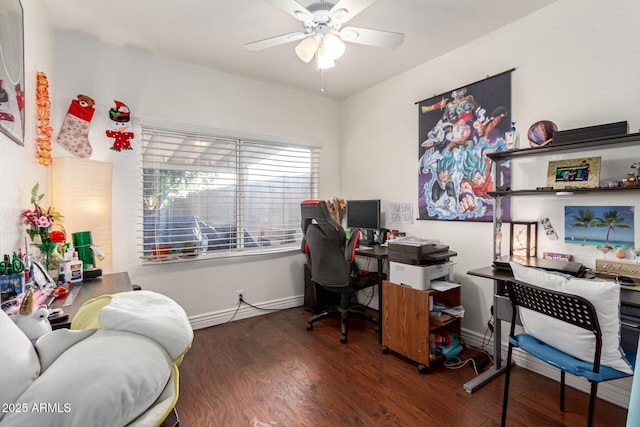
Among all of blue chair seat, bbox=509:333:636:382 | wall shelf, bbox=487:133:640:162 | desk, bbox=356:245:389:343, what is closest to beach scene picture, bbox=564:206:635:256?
wall shelf, bbox=487:133:640:162

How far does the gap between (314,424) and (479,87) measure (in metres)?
2.68

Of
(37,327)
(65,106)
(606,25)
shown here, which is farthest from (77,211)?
(606,25)

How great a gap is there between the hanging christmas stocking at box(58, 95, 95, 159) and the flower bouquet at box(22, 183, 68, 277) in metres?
0.87

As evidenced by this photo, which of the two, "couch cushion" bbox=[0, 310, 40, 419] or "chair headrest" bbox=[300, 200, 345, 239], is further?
"chair headrest" bbox=[300, 200, 345, 239]

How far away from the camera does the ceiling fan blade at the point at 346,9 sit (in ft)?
5.14

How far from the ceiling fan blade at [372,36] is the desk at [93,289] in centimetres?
199

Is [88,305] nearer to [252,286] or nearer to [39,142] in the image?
[39,142]

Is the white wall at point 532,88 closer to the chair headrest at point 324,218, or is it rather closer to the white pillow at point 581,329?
the white pillow at point 581,329

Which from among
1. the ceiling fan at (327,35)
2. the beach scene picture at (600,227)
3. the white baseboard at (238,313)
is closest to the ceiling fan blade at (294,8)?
the ceiling fan at (327,35)

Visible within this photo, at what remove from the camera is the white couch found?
0.53m

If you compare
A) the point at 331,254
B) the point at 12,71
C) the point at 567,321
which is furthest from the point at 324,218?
the point at 12,71

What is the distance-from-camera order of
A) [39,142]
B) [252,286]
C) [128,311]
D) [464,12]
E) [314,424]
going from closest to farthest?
[128,311], [314,424], [39,142], [464,12], [252,286]

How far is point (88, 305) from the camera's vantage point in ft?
2.87

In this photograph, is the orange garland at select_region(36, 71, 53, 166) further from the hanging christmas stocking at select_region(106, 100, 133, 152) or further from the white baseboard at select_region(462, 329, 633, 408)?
the white baseboard at select_region(462, 329, 633, 408)
